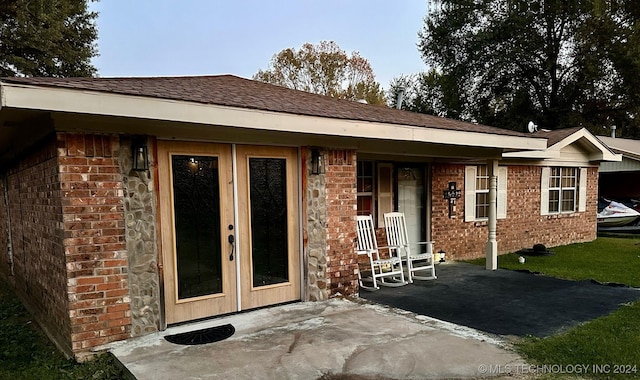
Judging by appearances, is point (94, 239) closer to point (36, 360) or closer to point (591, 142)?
point (36, 360)

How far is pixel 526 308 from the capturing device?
15.9 feet

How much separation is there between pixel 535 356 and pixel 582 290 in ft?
10.1

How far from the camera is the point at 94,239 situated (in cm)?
355

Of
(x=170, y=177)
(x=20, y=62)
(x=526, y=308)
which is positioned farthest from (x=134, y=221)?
(x=20, y=62)

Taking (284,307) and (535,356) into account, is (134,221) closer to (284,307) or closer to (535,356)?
(284,307)

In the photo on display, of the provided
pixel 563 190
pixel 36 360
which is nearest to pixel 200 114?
pixel 36 360

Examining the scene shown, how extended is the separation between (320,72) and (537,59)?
1059 centimetres

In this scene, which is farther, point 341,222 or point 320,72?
point 320,72

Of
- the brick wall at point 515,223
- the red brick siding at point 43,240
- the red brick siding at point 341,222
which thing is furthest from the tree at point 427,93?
the red brick siding at point 43,240

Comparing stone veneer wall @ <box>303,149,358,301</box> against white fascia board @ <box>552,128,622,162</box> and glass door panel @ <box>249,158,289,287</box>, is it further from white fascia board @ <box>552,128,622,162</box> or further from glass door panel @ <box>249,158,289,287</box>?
white fascia board @ <box>552,128,622,162</box>

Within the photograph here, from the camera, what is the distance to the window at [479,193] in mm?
8625

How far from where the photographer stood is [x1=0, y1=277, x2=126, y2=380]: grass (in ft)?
10.5

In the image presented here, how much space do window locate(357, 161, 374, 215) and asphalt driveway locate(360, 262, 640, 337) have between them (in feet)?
5.57

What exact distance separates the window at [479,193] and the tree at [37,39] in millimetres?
13853
